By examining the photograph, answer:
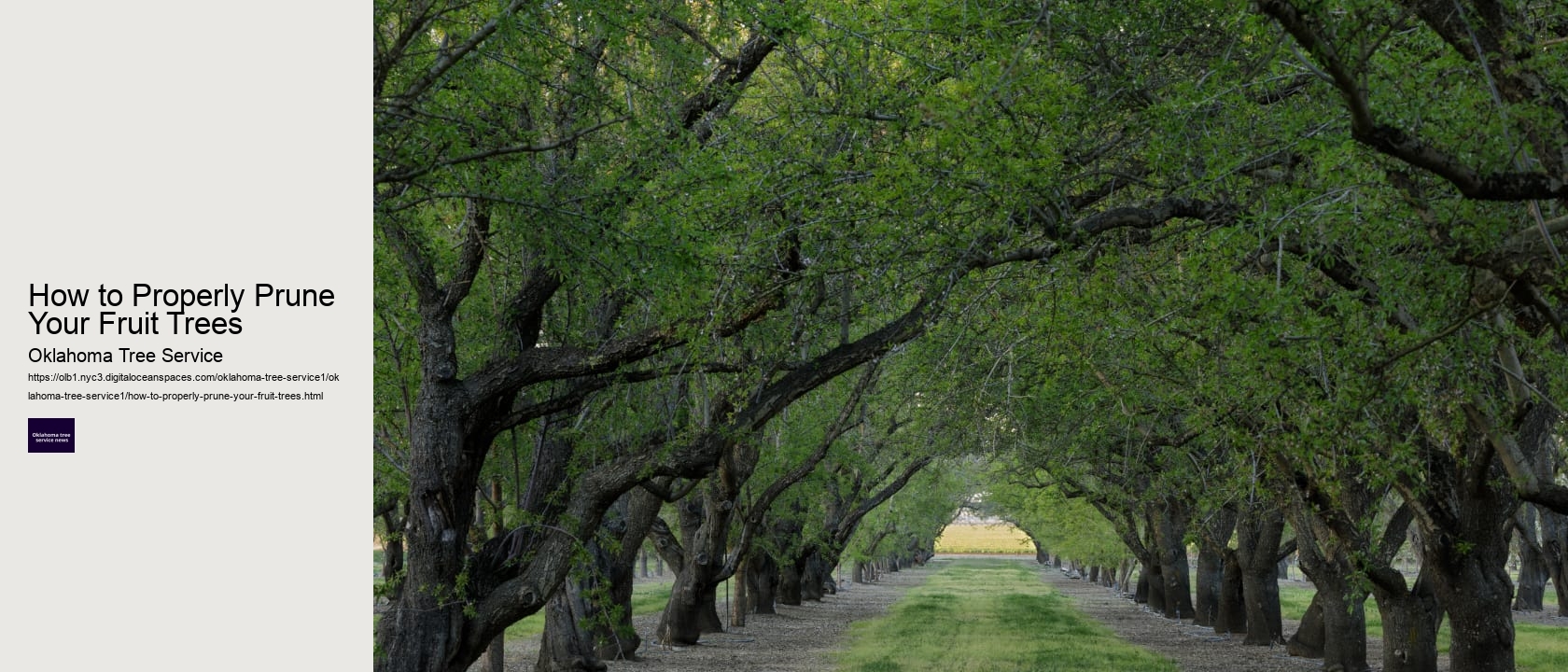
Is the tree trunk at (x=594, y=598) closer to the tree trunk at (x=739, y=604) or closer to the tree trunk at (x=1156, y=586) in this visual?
the tree trunk at (x=739, y=604)

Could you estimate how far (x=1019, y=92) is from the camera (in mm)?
9062

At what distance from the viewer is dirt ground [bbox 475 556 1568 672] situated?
24.4 metres

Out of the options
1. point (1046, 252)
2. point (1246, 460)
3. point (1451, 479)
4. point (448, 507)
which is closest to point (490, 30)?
point (1046, 252)

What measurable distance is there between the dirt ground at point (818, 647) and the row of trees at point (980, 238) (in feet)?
31.0

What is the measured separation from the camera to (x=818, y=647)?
1166 inches

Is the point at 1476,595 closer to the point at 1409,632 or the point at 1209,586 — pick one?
the point at 1409,632

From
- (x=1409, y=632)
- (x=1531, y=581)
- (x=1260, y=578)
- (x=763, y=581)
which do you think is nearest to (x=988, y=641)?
(x=1260, y=578)

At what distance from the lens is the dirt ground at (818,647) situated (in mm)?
24359
